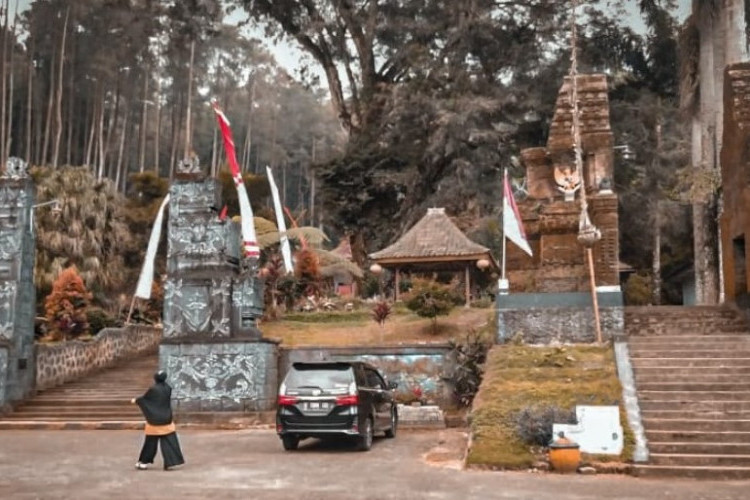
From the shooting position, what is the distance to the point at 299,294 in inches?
1142

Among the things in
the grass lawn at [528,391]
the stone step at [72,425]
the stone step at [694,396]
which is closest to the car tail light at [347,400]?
the grass lawn at [528,391]

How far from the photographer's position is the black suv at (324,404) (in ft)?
41.9

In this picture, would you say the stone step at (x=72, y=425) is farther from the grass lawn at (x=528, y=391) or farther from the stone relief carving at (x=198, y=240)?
the grass lawn at (x=528, y=391)

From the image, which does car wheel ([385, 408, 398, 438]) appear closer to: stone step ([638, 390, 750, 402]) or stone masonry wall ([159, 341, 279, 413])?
stone masonry wall ([159, 341, 279, 413])

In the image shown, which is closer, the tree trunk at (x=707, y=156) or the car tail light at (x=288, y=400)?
the car tail light at (x=288, y=400)

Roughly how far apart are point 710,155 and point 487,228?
39.2 ft

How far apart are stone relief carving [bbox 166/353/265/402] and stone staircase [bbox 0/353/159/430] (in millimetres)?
1330

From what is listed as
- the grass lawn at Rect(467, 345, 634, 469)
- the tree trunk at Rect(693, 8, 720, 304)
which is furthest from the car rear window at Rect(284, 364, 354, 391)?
the tree trunk at Rect(693, 8, 720, 304)

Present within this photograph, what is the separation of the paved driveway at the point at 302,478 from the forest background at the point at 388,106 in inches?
751

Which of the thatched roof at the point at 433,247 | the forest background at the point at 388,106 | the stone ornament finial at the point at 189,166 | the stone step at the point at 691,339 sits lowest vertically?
the stone step at the point at 691,339

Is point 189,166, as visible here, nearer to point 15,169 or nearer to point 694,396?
point 15,169

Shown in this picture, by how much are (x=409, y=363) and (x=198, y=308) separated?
5175 millimetres

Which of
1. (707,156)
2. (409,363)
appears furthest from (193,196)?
(707,156)

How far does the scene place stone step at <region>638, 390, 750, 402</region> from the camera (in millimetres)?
13023
